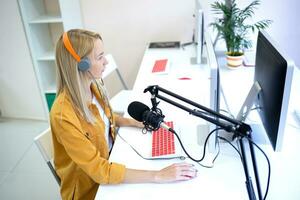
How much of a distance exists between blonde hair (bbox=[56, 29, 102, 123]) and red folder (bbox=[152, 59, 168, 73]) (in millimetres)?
914

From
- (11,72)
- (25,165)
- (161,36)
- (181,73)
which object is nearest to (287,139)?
(181,73)

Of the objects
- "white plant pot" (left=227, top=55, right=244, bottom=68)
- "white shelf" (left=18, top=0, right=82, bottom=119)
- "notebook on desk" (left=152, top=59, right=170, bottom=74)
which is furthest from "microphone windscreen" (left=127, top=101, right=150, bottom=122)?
"white shelf" (left=18, top=0, right=82, bottom=119)

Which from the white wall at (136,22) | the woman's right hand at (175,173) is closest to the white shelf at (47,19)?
the white wall at (136,22)

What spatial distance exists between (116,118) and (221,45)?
139 centimetres

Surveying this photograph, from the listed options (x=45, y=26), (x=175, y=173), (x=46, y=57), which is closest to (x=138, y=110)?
(x=175, y=173)

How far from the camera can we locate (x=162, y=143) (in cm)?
119

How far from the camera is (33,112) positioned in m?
2.86

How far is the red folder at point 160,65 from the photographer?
2.01m

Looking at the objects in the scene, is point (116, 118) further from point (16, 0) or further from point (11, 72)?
point (11, 72)

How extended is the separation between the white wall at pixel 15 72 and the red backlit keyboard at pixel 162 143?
72.9 inches

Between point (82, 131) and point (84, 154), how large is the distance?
3.9 inches

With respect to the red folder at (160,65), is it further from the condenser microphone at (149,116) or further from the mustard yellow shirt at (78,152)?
the condenser microphone at (149,116)

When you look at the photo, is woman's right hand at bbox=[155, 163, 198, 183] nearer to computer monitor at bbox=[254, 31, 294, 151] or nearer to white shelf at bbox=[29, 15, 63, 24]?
computer monitor at bbox=[254, 31, 294, 151]

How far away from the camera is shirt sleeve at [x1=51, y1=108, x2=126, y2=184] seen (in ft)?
3.30
